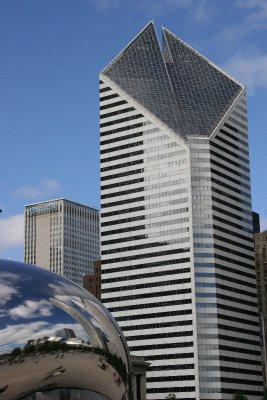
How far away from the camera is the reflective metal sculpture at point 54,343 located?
8141 millimetres

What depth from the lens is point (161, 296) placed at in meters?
154

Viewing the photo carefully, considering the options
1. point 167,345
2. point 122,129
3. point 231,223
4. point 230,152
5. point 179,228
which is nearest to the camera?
point 167,345

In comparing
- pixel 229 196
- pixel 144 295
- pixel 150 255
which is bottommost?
pixel 144 295

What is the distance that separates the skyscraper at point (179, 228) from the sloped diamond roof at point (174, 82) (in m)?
0.36

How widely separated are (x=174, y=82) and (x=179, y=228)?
135ft

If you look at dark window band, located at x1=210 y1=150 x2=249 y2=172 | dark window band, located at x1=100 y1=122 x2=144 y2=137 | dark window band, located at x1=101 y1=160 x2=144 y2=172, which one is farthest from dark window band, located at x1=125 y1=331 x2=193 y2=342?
dark window band, located at x1=100 y1=122 x2=144 y2=137

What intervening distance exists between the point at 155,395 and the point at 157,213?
37560mm

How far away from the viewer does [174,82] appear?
593 ft

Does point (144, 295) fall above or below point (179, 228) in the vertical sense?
below

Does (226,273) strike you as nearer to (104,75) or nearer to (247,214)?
(247,214)

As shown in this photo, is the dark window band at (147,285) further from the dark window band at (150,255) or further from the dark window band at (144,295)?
the dark window band at (150,255)

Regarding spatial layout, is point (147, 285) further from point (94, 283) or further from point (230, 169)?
point (230, 169)

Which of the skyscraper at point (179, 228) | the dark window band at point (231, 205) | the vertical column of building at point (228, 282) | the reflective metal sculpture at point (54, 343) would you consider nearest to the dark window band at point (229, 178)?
the vertical column of building at point (228, 282)

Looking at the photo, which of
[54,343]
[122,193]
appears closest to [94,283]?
[122,193]
